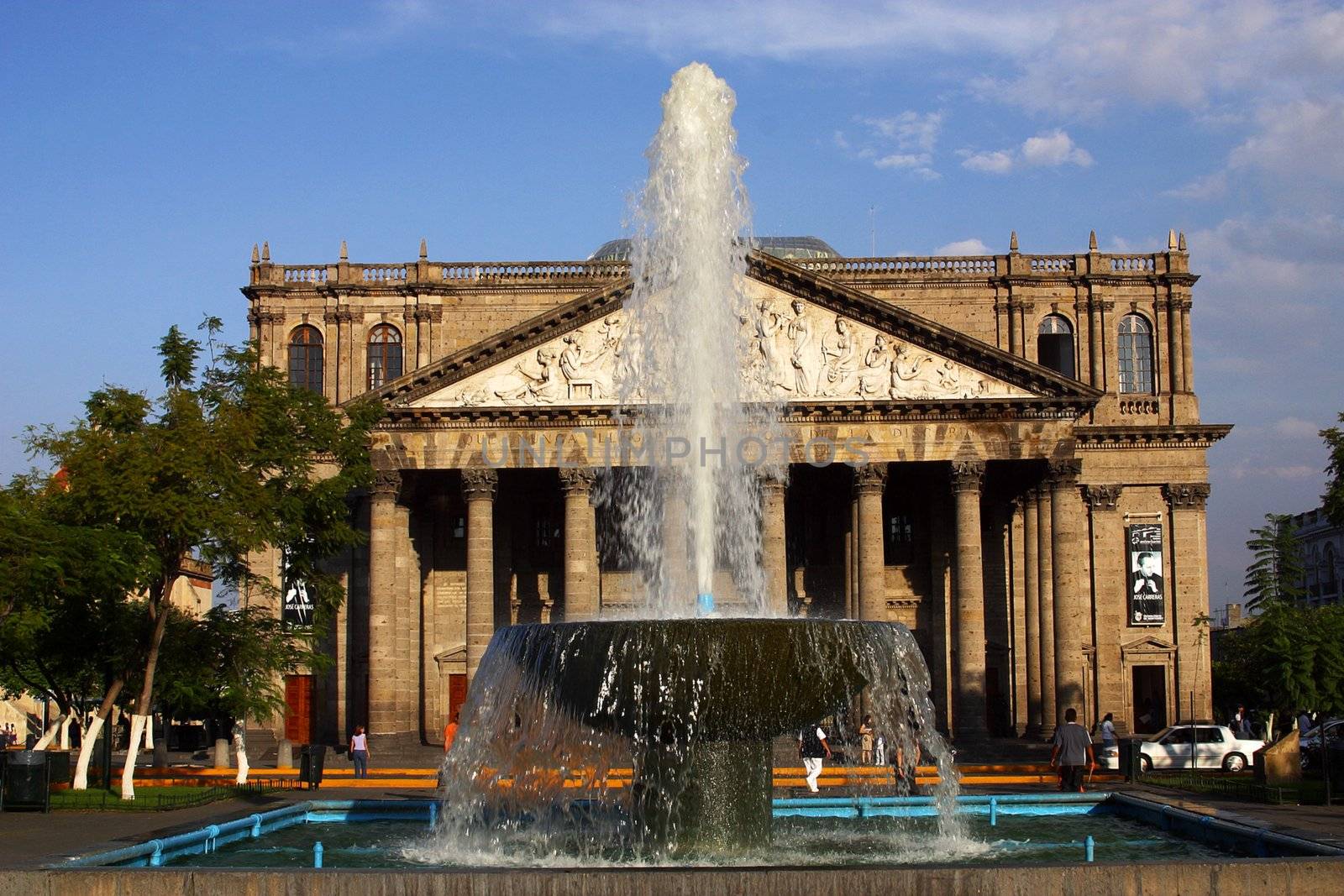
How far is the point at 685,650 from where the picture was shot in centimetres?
1595

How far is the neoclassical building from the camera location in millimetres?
47594

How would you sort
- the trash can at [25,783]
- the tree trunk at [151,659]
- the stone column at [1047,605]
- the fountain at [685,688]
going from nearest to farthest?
the fountain at [685,688]
the trash can at [25,783]
the tree trunk at [151,659]
the stone column at [1047,605]

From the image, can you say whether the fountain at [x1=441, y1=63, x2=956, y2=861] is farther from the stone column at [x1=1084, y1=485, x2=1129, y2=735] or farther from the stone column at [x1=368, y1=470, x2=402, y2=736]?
the stone column at [x1=1084, y1=485, x2=1129, y2=735]

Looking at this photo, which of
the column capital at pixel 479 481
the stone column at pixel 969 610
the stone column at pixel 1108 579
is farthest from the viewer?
the stone column at pixel 1108 579

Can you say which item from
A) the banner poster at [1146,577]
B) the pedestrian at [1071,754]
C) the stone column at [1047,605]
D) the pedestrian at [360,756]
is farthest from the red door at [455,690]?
the pedestrian at [1071,754]

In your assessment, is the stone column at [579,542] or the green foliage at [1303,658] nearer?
the green foliage at [1303,658]

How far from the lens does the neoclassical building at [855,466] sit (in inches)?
1874

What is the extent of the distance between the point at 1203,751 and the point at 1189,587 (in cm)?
1424

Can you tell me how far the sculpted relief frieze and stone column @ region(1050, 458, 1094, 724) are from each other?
302 centimetres

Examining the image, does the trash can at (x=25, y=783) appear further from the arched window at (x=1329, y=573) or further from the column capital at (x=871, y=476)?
the arched window at (x=1329, y=573)

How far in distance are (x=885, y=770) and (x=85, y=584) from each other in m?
17.3

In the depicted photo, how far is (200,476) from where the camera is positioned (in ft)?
108

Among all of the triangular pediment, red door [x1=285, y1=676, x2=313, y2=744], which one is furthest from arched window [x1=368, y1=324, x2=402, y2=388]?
red door [x1=285, y1=676, x2=313, y2=744]

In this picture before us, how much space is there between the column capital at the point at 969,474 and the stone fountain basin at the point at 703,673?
31348 mm
